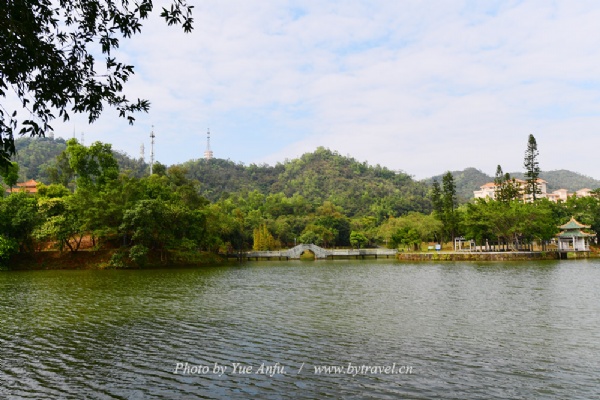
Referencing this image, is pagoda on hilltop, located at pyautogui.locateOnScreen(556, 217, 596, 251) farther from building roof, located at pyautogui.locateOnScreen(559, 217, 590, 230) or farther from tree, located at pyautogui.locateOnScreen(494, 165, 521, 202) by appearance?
tree, located at pyautogui.locateOnScreen(494, 165, 521, 202)

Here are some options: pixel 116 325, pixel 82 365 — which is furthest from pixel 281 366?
pixel 116 325

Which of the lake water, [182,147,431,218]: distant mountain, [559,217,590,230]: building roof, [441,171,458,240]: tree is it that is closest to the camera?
the lake water

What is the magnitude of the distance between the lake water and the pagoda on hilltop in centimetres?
3314

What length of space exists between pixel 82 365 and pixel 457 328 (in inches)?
374

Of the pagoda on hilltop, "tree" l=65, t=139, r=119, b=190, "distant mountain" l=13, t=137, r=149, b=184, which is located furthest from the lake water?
"distant mountain" l=13, t=137, r=149, b=184

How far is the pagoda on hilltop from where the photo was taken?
47281 mm

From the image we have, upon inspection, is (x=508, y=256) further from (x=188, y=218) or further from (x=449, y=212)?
(x=188, y=218)

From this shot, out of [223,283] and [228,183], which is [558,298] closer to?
[223,283]

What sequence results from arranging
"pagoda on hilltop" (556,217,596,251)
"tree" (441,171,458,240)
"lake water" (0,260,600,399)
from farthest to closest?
"tree" (441,171,458,240)
"pagoda on hilltop" (556,217,596,251)
"lake water" (0,260,600,399)

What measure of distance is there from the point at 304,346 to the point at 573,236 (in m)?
47.3

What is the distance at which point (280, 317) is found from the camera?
1417cm

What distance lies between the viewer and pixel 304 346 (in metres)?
10.5

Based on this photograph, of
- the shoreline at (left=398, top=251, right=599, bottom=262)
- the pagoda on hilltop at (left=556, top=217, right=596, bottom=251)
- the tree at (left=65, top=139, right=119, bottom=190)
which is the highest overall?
the tree at (left=65, top=139, right=119, bottom=190)

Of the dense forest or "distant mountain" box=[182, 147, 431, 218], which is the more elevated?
"distant mountain" box=[182, 147, 431, 218]
